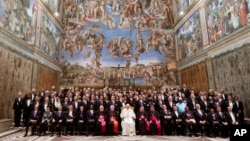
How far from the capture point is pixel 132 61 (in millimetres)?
19500

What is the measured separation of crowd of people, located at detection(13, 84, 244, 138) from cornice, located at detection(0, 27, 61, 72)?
117 inches

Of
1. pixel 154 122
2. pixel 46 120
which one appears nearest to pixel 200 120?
pixel 154 122

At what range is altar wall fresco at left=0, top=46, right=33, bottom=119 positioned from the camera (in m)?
9.10

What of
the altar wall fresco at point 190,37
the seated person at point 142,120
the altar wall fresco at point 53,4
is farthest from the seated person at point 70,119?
the altar wall fresco at point 190,37

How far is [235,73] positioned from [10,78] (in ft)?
40.0

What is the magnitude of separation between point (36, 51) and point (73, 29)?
6.94 metres

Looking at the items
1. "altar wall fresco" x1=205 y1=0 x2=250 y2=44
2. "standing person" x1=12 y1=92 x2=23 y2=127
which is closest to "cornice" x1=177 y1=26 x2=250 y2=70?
"altar wall fresco" x1=205 y1=0 x2=250 y2=44

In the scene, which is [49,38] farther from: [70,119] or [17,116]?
[70,119]

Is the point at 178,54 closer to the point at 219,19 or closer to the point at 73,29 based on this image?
the point at 219,19

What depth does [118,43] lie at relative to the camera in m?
19.8

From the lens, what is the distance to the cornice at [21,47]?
9.41 metres

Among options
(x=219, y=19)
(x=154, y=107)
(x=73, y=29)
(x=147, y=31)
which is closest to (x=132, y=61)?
(x=147, y=31)

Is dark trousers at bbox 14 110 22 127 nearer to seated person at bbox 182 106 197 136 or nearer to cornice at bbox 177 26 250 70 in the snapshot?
seated person at bbox 182 106 197 136

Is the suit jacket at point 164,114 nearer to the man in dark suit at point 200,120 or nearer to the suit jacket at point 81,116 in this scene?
the man in dark suit at point 200,120
